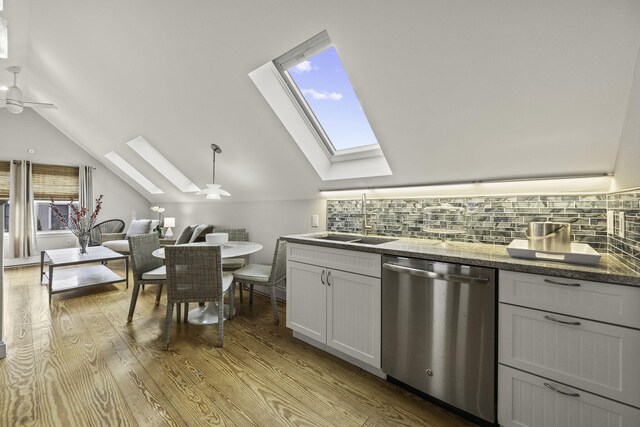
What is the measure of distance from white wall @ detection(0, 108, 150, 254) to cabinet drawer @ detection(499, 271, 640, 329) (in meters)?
7.40

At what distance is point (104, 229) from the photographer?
6102mm

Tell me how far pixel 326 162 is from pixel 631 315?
233cm

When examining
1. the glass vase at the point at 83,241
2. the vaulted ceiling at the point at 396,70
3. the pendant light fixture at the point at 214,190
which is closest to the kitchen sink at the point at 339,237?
the vaulted ceiling at the point at 396,70

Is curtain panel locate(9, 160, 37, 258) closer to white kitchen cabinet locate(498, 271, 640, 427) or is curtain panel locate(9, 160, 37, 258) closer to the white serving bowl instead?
the white serving bowl

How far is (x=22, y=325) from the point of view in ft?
9.11

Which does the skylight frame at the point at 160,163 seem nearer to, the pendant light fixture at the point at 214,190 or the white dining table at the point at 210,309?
the pendant light fixture at the point at 214,190

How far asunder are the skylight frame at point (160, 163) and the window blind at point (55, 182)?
8.15ft

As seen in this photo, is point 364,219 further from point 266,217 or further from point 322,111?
point 266,217

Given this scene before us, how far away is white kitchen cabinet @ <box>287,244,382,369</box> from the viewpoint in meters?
1.95

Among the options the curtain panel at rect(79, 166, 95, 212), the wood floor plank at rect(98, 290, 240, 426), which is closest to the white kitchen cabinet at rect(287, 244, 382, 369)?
the wood floor plank at rect(98, 290, 240, 426)

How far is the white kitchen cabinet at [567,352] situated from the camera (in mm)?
1177

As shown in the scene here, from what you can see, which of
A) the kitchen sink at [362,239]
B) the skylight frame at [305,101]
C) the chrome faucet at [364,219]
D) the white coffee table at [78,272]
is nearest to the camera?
the skylight frame at [305,101]

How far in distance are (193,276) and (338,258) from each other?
3.98 feet

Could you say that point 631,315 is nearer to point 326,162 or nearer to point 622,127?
point 622,127
